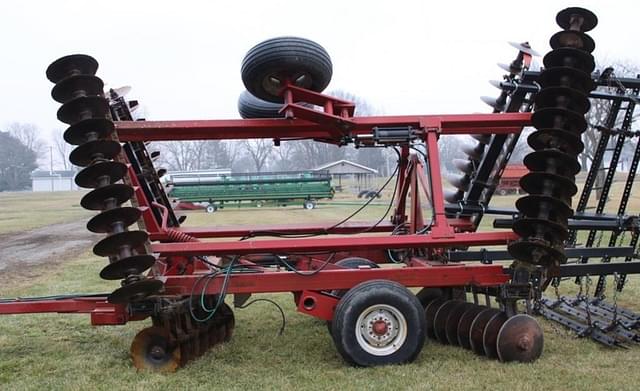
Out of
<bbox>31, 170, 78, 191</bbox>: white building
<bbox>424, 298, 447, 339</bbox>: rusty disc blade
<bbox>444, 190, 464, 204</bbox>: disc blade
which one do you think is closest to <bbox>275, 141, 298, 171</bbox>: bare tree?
<bbox>31, 170, 78, 191</bbox>: white building

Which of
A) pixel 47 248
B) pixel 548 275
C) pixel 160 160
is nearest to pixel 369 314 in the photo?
pixel 548 275

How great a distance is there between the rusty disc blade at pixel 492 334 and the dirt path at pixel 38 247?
857 centimetres

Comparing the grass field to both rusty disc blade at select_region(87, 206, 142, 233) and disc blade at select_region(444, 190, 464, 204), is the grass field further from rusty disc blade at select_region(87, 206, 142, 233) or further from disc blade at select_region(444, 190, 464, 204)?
disc blade at select_region(444, 190, 464, 204)

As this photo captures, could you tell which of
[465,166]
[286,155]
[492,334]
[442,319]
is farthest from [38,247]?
[286,155]

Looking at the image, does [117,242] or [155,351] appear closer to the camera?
[117,242]

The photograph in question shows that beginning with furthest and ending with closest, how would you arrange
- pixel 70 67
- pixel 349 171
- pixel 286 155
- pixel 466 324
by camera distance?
pixel 286 155 → pixel 349 171 → pixel 466 324 → pixel 70 67

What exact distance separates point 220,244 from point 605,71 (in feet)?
13.4

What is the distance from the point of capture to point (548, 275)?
4938 mm

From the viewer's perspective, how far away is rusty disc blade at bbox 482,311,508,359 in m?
4.69

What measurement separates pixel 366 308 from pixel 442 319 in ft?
3.82

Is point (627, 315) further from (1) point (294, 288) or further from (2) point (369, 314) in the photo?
(1) point (294, 288)

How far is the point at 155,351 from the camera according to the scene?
4.64 m

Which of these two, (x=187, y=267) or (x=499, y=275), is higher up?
(x=499, y=275)

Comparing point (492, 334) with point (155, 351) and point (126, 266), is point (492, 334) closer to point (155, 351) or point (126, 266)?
point (155, 351)
